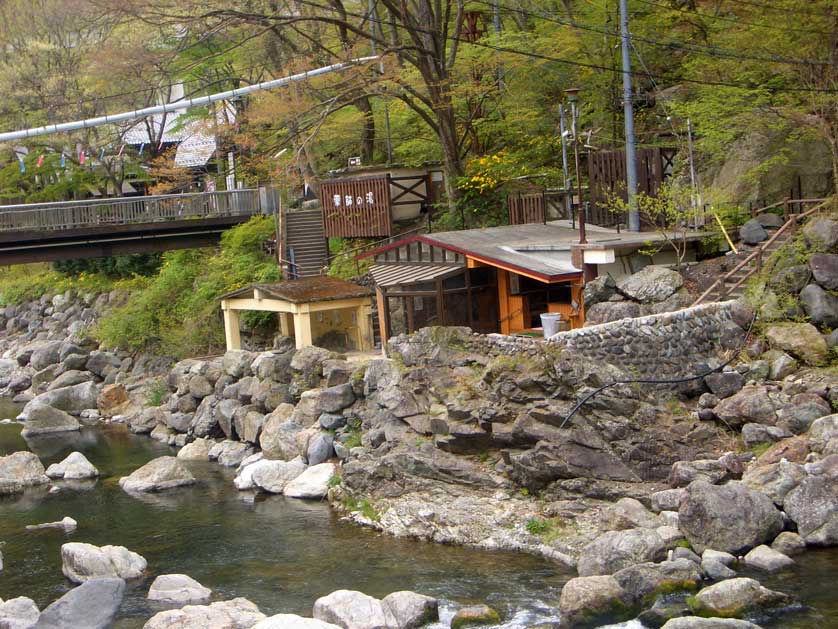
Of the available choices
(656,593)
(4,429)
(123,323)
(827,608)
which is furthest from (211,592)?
(123,323)

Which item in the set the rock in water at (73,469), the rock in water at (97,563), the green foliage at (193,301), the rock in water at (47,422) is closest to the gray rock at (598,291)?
the rock in water at (97,563)

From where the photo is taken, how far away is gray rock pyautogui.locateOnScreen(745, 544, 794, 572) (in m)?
15.4

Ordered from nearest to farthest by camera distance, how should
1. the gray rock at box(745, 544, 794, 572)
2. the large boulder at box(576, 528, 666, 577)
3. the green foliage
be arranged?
the gray rock at box(745, 544, 794, 572), the large boulder at box(576, 528, 666, 577), the green foliage

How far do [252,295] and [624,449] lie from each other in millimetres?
15818

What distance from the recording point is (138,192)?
2124 inches

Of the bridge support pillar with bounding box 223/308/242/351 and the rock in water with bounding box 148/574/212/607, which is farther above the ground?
the bridge support pillar with bounding box 223/308/242/351

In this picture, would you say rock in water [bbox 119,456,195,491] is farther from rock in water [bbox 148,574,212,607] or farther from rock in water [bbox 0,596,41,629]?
rock in water [bbox 0,596,41,629]

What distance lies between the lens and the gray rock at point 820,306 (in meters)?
22.0

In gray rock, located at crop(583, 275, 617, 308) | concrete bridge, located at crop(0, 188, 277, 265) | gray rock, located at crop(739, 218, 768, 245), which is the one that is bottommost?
gray rock, located at crop(583, 275, 617, 308)

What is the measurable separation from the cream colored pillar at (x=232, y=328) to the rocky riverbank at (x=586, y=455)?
4.96 meters

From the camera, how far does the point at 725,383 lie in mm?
21109

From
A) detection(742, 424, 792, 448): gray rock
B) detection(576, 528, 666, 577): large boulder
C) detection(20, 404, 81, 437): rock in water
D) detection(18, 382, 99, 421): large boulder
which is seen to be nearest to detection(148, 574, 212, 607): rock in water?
detection(576, 528, 666, 577): large boulder

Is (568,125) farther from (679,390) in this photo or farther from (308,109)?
(679,390)

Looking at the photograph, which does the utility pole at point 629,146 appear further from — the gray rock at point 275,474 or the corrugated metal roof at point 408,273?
the gray rock at point 275,474
